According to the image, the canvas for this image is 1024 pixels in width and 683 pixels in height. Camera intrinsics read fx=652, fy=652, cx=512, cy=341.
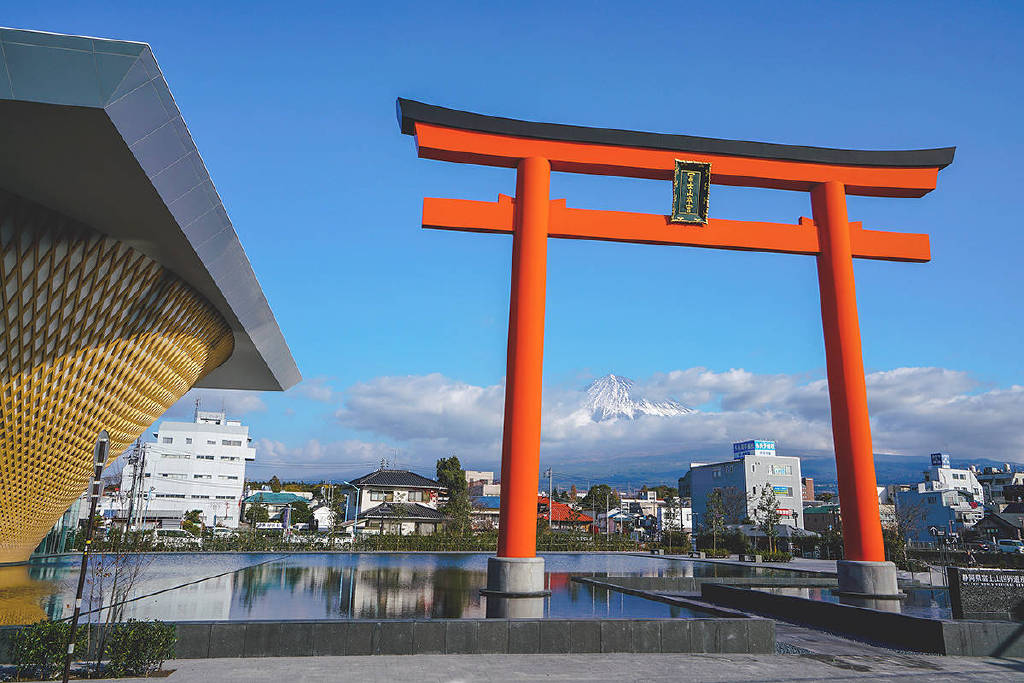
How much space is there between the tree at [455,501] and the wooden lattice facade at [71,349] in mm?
25764

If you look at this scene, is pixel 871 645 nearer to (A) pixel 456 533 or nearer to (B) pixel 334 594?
(B) pixel 334 594

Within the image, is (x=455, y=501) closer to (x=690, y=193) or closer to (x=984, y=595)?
(x=690, y=193)

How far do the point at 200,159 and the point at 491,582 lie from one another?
8893 mm

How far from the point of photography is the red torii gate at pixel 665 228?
13109 mm

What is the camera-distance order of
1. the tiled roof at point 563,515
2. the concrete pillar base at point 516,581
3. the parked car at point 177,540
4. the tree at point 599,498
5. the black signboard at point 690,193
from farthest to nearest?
the tree at point 599,498 < the tiled roof at point 563,515 < the parked car at point 177,540 < the black signboard at point 690,193 < the concrete pillar base at point 516,581

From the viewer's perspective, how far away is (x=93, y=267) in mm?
12281

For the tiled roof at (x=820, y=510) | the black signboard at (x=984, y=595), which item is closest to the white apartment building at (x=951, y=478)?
the tiled roof at (x=820, y=510)

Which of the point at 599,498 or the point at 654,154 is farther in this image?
the point at 599,498

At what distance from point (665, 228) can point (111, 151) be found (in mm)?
10914

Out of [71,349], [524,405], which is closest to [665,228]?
[524,405]

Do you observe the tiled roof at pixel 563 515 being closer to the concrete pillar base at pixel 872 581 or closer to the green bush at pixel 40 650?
the concrete pillar base at pixel 872 581

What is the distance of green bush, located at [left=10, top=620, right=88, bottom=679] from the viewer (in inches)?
283

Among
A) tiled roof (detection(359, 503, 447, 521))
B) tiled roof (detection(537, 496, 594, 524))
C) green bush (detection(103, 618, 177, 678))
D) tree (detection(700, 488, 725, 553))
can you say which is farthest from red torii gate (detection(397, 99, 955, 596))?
tiled roof (detection(537, 496, 594, 524))

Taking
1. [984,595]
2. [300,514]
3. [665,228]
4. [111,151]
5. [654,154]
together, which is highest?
[654,154]
